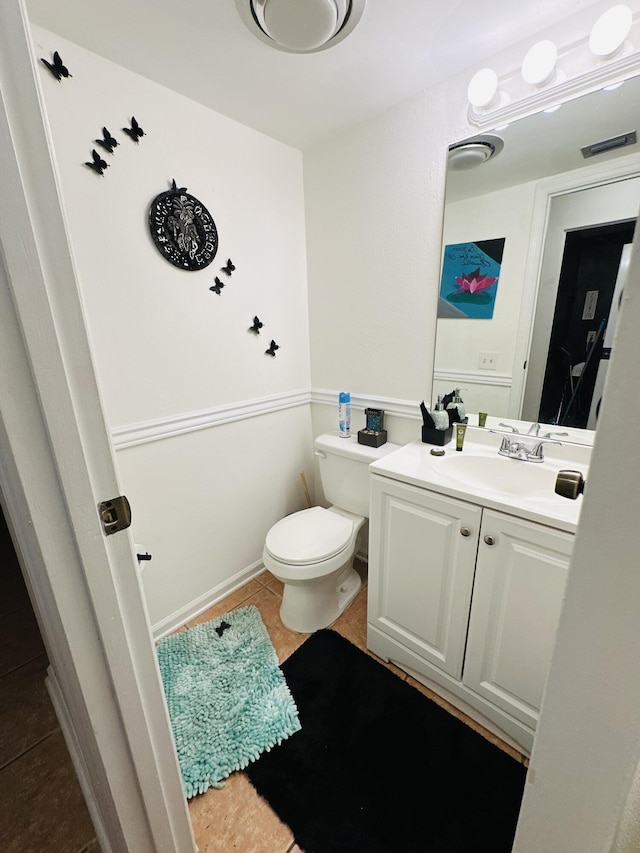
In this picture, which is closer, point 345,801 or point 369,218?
point 345,801

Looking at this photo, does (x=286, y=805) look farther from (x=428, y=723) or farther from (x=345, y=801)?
(x=428, y=723)

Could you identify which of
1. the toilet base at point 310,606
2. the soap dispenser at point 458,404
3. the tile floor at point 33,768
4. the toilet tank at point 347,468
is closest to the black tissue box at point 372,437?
the toilet tank at point 347,468

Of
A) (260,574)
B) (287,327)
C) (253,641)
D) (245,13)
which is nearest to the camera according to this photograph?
(245,13)

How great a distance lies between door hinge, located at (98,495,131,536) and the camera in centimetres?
56

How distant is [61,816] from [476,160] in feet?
8.18

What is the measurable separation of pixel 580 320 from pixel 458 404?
1.64ft

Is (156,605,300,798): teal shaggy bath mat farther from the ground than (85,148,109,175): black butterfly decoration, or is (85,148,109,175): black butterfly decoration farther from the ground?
(85,148,109,175): black butterfly decoration

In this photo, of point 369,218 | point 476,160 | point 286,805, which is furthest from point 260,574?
point 476,160

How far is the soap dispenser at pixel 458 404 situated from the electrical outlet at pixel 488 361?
0.14 meters

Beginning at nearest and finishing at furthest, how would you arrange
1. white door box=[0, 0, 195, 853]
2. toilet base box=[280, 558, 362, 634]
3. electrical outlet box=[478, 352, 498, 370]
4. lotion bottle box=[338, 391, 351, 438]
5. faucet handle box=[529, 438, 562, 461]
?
1. white door box=[0, 0, 195, 853]
2. faucet handle box=[529, 438, 562, 461]
3. electrical outlet box=[478, 352, 498, 370]
4. toilet base box=[280, 558, 362, 634]
5. lotion bottle box=[338, 391, 351, 438]

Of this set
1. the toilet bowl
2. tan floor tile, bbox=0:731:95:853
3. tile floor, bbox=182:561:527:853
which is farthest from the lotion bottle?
tan floor tile, bbox=0:731:95:853

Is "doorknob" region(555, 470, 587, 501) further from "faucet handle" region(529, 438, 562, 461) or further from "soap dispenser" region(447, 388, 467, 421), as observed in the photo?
"soap dispenser" region(447, 388, 467, 421)

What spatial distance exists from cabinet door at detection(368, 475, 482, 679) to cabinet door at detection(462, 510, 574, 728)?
0.14 feet

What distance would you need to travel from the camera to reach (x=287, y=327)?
1804 mm
